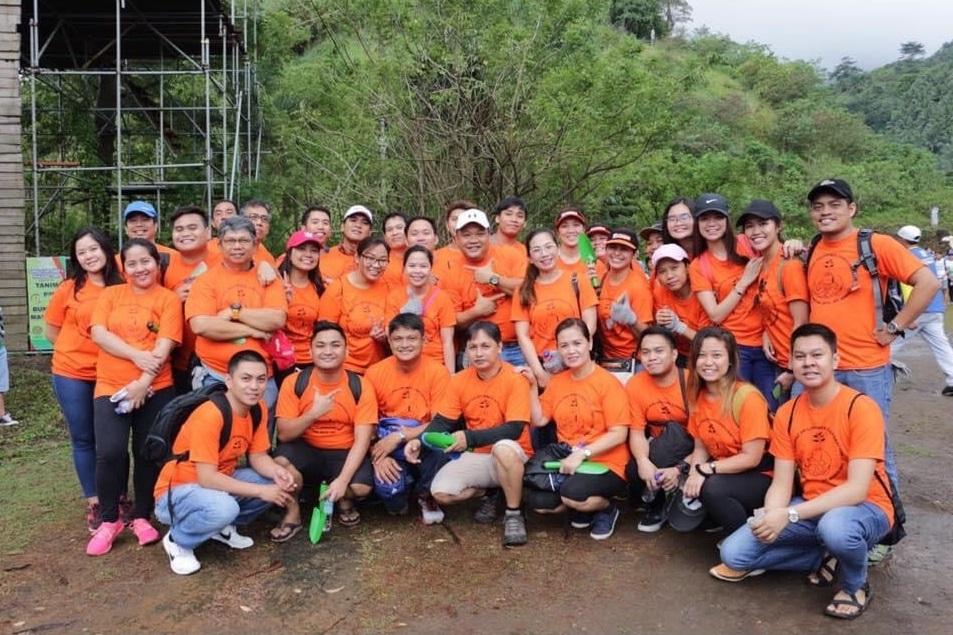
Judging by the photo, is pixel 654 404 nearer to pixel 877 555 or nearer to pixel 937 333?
pixel 877 555

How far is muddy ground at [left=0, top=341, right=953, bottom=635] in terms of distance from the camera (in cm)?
347

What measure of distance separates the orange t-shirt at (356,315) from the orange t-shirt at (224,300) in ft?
1.48

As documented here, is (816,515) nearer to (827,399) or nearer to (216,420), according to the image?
(827,399)

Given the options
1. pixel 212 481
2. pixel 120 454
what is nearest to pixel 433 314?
pixel 212 481

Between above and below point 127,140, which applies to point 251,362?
below

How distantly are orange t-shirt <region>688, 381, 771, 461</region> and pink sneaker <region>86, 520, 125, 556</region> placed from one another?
347cm

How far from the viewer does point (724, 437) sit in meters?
4.15

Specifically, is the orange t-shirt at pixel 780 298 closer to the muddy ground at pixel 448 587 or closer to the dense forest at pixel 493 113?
the muddy ground at pixel 448 587

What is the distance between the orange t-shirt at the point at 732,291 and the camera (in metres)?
4.78

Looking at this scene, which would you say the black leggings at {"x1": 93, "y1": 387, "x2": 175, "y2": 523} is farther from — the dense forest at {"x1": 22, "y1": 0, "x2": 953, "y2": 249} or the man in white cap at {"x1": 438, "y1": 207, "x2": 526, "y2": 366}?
the dense forest at {"x1": 22, "y1": 0, "x2": 953, "y2": 249}

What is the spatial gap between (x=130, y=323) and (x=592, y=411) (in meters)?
2.80

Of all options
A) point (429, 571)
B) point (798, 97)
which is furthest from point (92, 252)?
point (798, 97)

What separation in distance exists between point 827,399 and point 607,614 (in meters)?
1.53

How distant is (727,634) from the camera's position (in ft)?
10.9
